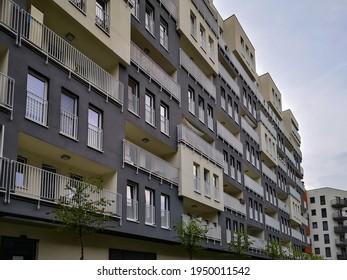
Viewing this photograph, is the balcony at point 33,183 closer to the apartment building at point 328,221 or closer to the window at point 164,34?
the window at point 164,34

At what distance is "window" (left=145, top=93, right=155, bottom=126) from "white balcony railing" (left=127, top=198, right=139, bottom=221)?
196 inches

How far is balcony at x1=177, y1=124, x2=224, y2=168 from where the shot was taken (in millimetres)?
29750

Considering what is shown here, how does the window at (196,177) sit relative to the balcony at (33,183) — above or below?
above

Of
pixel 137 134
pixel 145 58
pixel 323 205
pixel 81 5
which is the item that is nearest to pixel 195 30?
pixel 145 58

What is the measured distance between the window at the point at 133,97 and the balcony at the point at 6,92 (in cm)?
866

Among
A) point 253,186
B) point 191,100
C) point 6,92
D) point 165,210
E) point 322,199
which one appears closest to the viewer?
point 6,92

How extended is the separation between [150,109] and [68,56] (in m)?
7.51

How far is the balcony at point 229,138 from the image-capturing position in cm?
3848

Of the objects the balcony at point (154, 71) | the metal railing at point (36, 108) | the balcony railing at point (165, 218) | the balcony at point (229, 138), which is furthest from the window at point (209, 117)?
the metal railing at point (36, 108)

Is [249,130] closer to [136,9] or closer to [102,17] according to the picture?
[136,9]

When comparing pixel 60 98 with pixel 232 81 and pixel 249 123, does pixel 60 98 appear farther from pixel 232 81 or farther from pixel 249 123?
pixel 249 123

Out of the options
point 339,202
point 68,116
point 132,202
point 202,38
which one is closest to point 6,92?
point 68,116

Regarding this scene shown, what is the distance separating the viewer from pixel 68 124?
19578mm

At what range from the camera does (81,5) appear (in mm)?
21453
